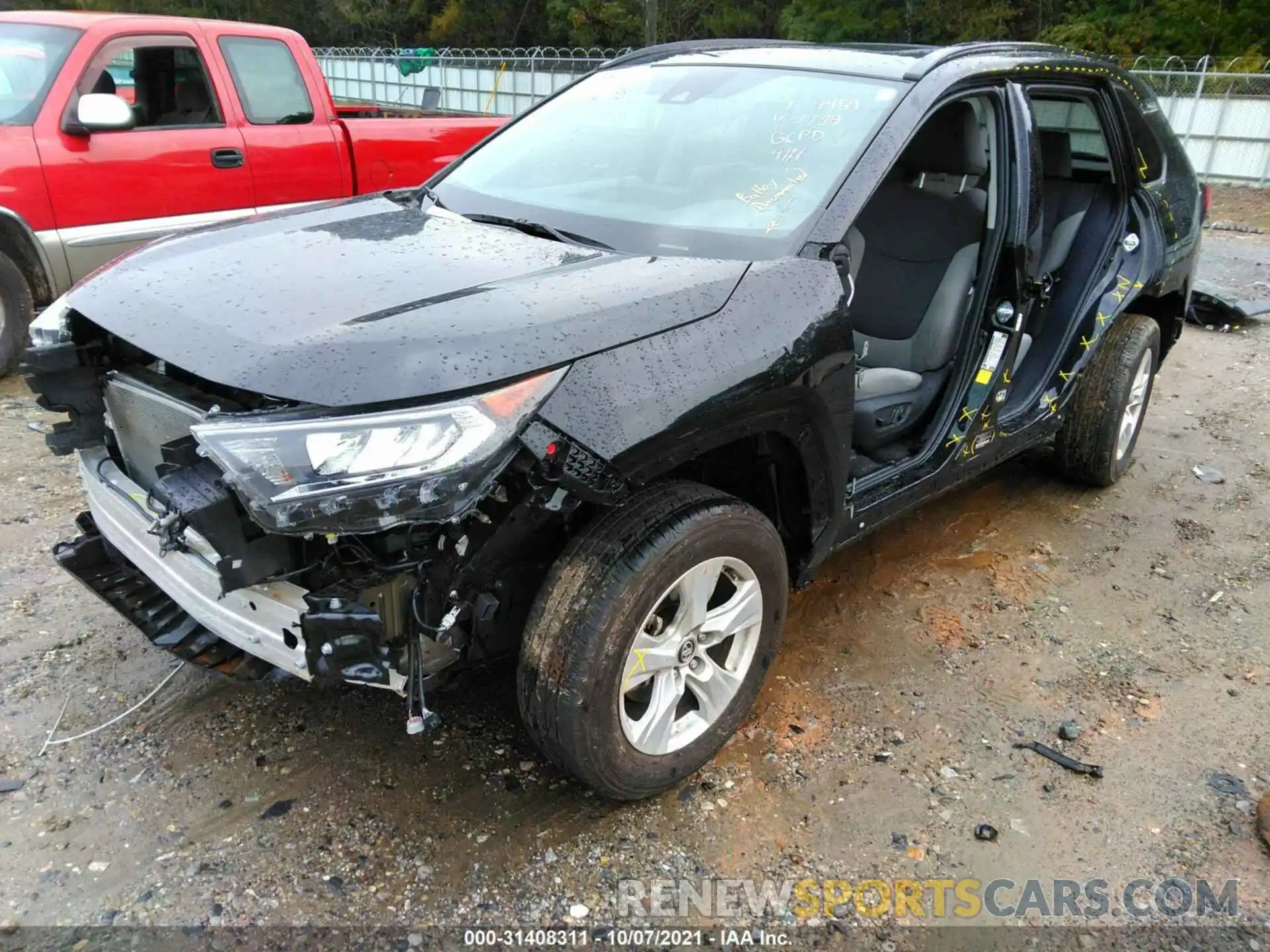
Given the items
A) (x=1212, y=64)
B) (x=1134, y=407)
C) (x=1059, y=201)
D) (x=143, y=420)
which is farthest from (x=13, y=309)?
(x=1212, y=64)

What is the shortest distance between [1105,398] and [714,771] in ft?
8.77

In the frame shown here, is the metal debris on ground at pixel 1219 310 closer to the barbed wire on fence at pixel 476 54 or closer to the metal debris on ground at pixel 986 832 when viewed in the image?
the metal debris on ground at pixel 986 832

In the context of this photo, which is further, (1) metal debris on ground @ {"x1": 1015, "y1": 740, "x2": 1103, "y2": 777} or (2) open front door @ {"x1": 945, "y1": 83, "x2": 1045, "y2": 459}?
(2) open front door @ {"x1": 945, "y1": 83, "x2": 1045, "y2": 459}

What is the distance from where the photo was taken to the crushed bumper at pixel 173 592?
214 centimetres

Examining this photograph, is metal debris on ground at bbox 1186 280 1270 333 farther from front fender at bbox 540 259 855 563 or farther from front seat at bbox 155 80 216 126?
front seat at bbox 155 80 216 126

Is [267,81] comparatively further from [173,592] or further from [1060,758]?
[1060,758]

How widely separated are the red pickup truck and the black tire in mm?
4474

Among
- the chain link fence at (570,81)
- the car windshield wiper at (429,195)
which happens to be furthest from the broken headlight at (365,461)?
the chain link fence at (570,81)

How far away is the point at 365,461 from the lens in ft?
6.18

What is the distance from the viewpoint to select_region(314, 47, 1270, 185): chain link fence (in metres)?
15.0

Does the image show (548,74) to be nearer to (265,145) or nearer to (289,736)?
(265,145)

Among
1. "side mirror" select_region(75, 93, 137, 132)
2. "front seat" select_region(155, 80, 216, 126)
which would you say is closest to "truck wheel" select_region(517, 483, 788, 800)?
"side mirror" select_region(75, 93, 137, 132)

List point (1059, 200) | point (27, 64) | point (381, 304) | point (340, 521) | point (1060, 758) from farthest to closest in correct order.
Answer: point (27, 64), point (1059, 200), point (1060, 758), point (381, 304), point (340, 521)

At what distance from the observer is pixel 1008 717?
2969 mm
